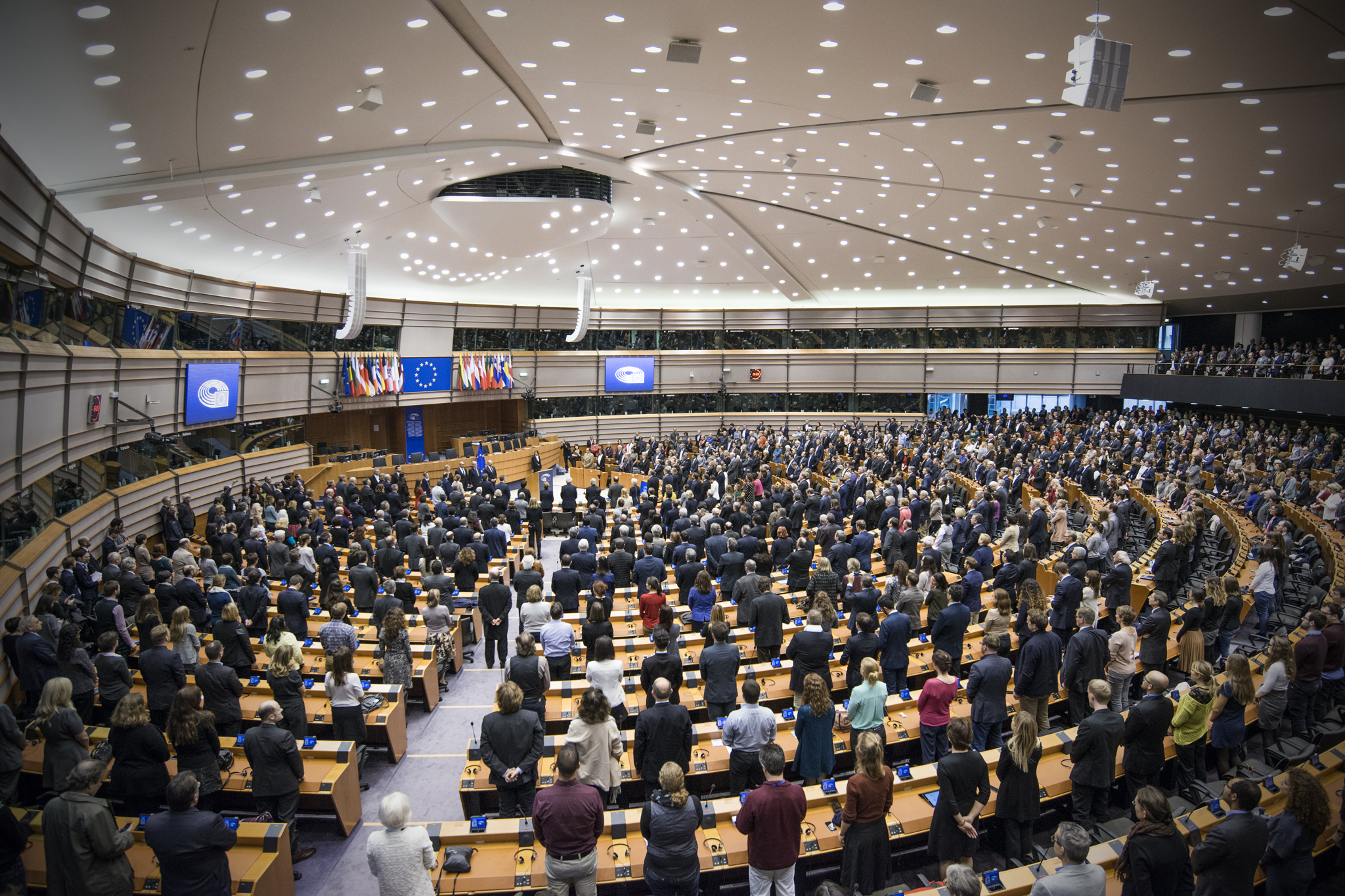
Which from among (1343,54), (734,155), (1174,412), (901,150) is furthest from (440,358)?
(1174,412)

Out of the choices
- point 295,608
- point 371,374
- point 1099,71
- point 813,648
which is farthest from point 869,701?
point 371,374

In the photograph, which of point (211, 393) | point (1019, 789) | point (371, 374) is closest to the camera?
point (1019, 789)

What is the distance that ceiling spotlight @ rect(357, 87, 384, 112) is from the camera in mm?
9164

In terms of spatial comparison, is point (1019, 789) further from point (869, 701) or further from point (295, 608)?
point (295, 608)

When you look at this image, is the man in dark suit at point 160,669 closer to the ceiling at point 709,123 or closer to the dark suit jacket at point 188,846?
the dark suit jacket at point 188,846

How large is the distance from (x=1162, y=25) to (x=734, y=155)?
26.5ft

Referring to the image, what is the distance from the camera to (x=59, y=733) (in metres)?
5.05

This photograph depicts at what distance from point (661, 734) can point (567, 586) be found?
3.81 metres

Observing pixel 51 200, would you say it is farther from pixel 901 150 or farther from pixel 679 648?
pixel 901 150

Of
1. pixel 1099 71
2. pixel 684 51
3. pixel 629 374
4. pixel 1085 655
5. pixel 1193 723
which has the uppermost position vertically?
pixel 684 51

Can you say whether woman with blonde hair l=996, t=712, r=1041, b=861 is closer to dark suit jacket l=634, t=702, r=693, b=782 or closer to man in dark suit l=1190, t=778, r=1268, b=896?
man in dark suit l=1190, t=778, r=1268, b=896

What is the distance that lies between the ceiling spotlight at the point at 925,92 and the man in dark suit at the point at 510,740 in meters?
8.35

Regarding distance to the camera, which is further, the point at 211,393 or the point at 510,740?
the point at 211,393

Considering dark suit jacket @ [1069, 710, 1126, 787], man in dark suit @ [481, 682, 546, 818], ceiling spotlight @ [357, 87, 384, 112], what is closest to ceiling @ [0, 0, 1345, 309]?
ceiling spotlight @ [357, 87, 384, 112]
